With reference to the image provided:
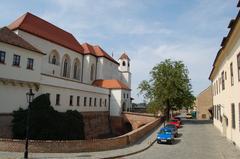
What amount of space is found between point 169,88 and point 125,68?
94.6ft

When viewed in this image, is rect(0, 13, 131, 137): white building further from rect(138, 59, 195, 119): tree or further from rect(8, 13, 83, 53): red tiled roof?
rect(138, 59, 195, 119): tree

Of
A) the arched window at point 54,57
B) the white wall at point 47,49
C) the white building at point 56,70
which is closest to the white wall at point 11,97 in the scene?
the white building at point 56,70

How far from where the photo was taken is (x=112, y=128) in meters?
47.2

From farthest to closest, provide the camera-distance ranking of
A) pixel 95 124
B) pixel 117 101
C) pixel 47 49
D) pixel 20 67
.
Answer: pixel 117 101 → pixel 95 124 → pixel 47 49 → pixel 20 67

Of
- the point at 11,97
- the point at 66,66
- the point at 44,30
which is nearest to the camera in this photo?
the point at 11,97

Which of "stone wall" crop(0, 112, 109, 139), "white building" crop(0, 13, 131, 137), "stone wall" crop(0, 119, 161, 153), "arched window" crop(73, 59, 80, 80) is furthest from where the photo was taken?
"arched window" crop(73, 59, 80, 80)

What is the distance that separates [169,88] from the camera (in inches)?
1698

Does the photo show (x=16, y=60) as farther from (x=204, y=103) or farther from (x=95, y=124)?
(x=204, y=103)

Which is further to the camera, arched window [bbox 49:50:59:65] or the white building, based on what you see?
arched window [bbox 49:50:59:65]

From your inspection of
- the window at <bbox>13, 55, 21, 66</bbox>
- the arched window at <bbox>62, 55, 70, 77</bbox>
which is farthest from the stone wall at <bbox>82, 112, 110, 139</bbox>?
the window at <bbox>13, 55, 21, 66</bbox>

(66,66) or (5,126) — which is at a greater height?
(66,66)

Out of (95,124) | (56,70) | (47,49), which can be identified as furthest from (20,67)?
(95,124)

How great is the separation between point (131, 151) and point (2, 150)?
29.1ft

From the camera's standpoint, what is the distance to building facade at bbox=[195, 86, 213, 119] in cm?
5950
